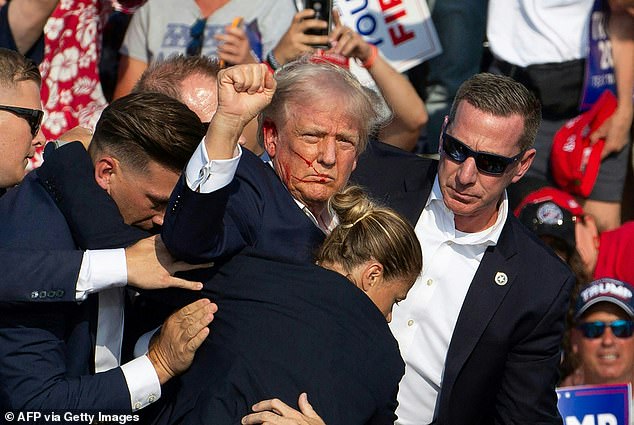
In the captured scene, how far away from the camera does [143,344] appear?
3.60m

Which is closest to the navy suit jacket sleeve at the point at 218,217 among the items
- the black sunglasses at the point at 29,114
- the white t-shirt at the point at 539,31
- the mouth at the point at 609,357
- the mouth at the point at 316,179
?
the mouth at the point at 316,179

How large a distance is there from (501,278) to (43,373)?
1.79 metres

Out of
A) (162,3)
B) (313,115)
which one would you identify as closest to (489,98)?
(313,115)

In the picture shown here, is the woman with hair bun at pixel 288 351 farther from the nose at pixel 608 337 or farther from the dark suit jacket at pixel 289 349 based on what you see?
the nose at pixel 608 337

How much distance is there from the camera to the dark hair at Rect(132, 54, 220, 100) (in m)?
4.36

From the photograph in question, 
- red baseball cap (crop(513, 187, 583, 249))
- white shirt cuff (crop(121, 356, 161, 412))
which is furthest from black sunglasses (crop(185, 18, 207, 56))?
white shirt cuff (crop(121, 356, 161, 412))

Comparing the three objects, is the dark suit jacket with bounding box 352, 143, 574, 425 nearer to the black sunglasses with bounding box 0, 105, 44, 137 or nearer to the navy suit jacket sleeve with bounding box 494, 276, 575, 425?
the navy suit jacket sleeve with bounding box 494, 276, 575, 425

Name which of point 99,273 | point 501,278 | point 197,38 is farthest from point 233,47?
point 99,273

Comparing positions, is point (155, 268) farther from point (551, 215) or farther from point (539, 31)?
point (539, 31)

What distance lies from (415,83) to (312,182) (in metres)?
2.41

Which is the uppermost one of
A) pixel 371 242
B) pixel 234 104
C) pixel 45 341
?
pixel 234 104

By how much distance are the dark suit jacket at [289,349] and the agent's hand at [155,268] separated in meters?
0.08

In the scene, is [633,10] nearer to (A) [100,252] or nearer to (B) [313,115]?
(B) [313,115]

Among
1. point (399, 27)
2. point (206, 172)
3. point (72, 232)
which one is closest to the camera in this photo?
point (206, 172)
